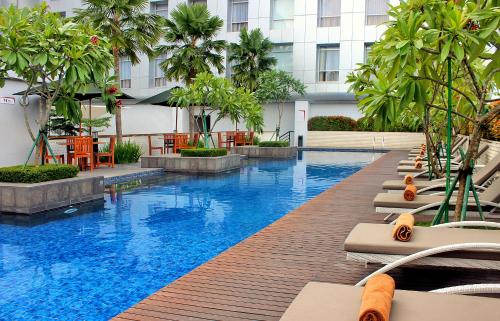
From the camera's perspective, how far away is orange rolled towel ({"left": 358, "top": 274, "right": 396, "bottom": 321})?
7.93 ft

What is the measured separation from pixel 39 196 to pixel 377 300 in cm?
854

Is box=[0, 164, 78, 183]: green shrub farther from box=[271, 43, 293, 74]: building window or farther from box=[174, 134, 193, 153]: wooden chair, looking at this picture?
box=[271, 43, 293, 74]: building window

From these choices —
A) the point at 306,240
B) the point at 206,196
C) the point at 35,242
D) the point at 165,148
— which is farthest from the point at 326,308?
the point at 165,148

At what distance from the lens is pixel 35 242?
24.7 feet

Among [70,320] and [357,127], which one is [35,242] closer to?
[70,320]

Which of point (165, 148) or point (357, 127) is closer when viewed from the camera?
point (165, 148)

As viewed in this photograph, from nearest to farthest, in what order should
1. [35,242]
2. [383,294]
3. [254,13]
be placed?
[383,294] → [35,242] → [254,13]

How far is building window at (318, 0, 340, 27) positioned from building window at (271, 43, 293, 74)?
9.02 feet

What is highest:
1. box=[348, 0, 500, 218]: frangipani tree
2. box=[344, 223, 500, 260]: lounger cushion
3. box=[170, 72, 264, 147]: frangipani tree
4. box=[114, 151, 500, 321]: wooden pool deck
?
box=[170, 72, 264, 147]: frangipani tree

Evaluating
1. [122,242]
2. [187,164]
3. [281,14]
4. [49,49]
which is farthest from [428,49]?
[281,14]

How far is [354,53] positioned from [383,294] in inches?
1255

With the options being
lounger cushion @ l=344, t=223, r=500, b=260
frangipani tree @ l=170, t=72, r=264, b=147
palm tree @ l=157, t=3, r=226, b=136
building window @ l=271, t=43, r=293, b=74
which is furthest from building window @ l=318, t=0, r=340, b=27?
lounger cushion @ l=344, t=223, r=500, b=260

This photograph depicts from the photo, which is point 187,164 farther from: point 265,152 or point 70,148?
point 265,152

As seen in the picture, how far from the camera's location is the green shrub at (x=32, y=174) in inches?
385
